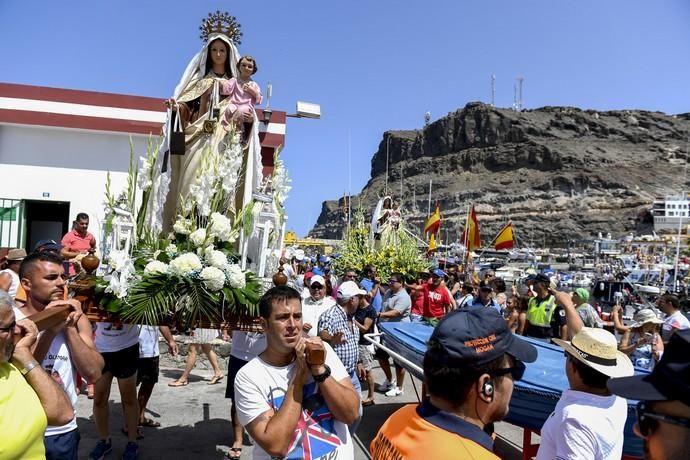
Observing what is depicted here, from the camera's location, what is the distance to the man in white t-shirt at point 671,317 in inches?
293

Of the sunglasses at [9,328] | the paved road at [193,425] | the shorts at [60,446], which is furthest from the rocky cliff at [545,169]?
the sunglasses at [9,328]

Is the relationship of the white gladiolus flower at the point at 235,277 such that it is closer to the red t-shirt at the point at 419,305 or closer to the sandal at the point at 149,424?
the sandal at the point at 149,424

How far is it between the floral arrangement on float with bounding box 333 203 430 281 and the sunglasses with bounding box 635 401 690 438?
1359cm

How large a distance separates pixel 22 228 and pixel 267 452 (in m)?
12.8

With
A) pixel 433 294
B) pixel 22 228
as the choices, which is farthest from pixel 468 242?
pixel 22 228

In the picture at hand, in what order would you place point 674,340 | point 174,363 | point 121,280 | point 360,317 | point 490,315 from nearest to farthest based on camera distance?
1. point 674,340
2. point 490,315
3. point 121,280
4. point 360,317
5. point 174,363

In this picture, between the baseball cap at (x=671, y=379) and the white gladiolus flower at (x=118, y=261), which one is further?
the white gladiolus flower at (x=118, y=261)

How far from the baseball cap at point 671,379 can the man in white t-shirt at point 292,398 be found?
1.39 m

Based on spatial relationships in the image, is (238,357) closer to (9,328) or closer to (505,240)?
(9,328)

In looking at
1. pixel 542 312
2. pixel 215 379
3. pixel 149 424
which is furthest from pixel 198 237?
pixel 542 312

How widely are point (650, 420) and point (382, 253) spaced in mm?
14465

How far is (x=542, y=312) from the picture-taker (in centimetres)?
793

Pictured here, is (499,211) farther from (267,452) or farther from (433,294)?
(267,452)

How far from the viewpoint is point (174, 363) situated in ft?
30.4
